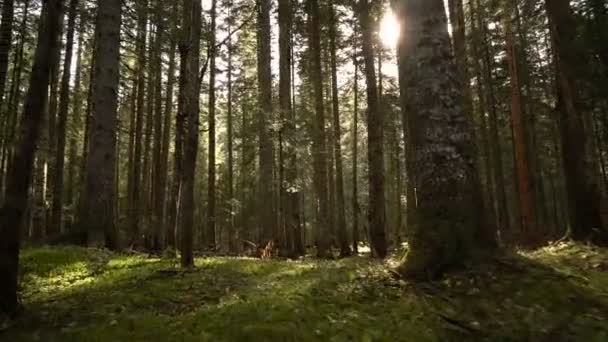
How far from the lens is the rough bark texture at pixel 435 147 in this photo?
511 centimetres

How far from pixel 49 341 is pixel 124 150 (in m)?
33.0

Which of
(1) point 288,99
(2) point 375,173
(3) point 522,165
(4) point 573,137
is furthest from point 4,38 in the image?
(3) point 522,165

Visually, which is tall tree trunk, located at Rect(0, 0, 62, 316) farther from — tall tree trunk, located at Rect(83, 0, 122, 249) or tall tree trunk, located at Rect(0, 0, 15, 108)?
tall tree trunk, located at Rect(0, 0, 15, 108)

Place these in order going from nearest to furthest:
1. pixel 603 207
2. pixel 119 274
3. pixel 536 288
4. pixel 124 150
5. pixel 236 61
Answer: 1. pixel 536 288
2. pixel 119 274
3. pixel 603 207
4. pixel 236 61
5. pixel 124 150

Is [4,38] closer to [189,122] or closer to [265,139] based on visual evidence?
[189,122]

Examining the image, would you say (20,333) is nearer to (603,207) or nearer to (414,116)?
(414,116)

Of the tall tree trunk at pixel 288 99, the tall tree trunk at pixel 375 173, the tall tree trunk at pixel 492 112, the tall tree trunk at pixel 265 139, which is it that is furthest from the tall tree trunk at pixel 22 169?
the tall tree trunk at pixel 492 112

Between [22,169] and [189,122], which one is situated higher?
[189,122]

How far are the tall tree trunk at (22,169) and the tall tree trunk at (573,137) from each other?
910 centimetres

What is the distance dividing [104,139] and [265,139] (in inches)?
219

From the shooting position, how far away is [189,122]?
695cm

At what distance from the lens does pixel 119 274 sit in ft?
21.9

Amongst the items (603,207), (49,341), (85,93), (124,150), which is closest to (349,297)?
(49,341)

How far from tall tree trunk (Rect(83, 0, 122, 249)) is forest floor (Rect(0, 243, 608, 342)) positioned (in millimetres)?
3907
